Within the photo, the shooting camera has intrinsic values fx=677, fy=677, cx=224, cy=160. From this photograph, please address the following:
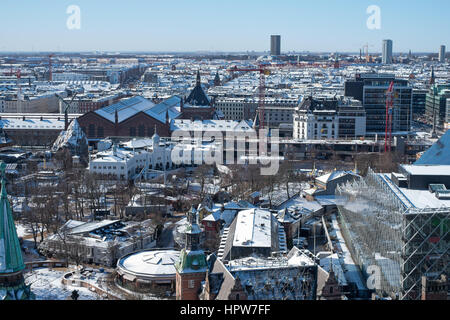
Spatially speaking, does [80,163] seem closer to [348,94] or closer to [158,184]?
[158,184]

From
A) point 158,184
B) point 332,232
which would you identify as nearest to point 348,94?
point 158,184

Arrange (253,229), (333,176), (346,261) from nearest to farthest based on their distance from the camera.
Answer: (346,261) < (253,229) < (333,176)

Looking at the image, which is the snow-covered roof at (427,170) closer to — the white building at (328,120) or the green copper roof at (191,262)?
the green copper roof at (191,262)

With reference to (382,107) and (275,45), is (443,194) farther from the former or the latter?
(275,45)

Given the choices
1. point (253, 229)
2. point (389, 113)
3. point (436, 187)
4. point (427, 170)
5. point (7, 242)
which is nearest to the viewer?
point (7, 242)

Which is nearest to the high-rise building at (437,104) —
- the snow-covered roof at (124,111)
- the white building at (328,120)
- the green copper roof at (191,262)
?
the white building at (328,120)

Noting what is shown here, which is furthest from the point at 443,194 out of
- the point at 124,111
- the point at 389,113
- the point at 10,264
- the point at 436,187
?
the point at 124,111
